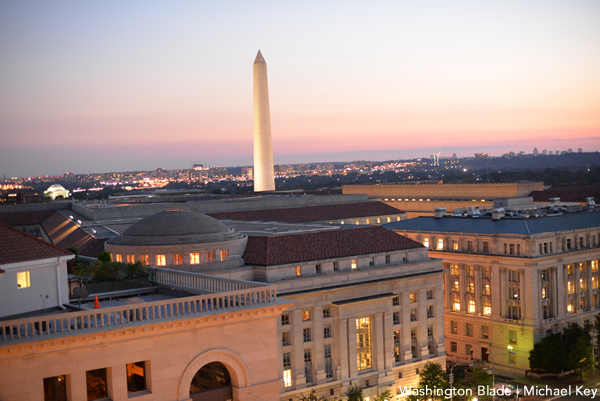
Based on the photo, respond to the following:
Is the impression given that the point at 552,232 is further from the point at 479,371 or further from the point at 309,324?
the point at 309,324

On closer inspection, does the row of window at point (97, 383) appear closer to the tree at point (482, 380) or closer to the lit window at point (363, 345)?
the lit window at point (363, 345)

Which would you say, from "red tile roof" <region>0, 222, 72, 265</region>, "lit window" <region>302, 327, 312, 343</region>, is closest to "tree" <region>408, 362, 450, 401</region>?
"lit window" <region>302, 327, 312, 343</region>

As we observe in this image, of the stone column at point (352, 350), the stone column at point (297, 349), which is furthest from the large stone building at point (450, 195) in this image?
the stone column at point (297, 349)

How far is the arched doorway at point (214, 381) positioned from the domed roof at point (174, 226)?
3940 centimetres

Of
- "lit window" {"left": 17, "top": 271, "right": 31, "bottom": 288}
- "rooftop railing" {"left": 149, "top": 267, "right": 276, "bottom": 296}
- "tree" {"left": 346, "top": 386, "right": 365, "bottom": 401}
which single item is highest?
"lit window" {"left": 17, "top": 271, "right": 31, "bottom": 288}

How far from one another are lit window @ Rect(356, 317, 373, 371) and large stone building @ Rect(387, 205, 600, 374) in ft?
94.9

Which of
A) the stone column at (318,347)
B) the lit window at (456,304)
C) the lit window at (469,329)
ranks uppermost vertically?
the stone column at (318,347)

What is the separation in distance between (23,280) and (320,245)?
4831 cm

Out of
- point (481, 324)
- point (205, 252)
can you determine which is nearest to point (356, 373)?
point (205, 252)

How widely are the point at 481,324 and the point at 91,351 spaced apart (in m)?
83.5

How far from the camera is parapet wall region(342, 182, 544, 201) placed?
6565 inches

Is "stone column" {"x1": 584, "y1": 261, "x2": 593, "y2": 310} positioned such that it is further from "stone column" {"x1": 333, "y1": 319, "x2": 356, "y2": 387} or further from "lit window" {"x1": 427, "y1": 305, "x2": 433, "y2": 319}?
"stone column" {"x1": 333, "y1": 319, "x2": 356, "y2": 387}

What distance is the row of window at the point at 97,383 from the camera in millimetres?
29922

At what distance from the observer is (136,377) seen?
1261 inches
